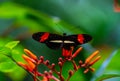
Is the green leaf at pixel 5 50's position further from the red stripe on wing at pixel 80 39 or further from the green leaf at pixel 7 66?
the red stripe on wing at pixel 80 39

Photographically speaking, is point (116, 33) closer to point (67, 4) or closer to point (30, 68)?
point (67, 4)

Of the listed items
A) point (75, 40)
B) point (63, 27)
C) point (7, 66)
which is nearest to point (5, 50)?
point (7, 66)

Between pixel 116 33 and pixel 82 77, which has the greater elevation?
pixel 116 33

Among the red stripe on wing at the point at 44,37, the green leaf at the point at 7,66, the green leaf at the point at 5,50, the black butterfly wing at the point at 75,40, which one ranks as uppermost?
the black butterfly wing at the point at 75,40

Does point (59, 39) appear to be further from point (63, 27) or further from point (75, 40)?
point (63, 27)

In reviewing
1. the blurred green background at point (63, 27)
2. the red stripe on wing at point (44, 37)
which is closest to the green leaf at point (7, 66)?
the blurred green background at point (63, 27)

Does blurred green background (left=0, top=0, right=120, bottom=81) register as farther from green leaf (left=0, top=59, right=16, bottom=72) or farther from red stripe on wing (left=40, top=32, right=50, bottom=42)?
Result: red stripe on wing (left=40, top=32, right=50, bottom=42)

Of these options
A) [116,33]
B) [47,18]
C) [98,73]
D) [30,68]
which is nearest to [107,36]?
[116,33]
